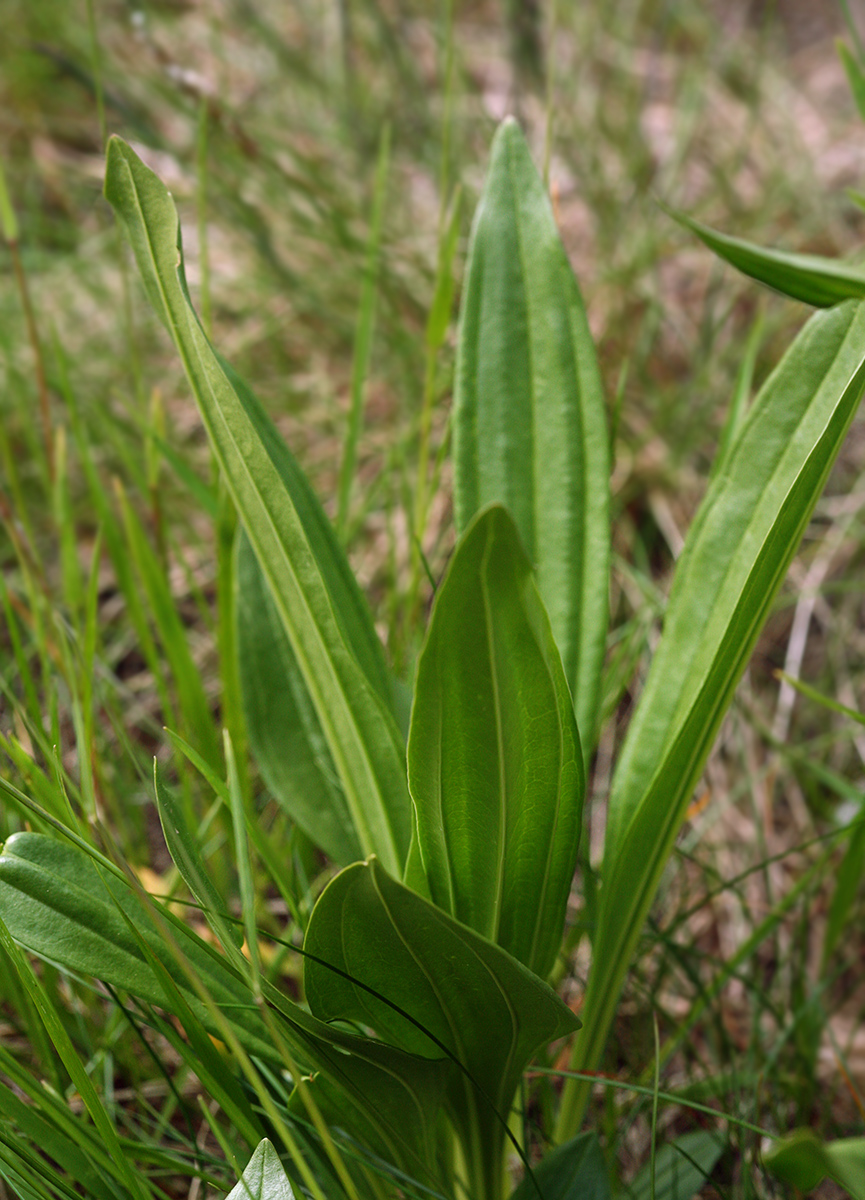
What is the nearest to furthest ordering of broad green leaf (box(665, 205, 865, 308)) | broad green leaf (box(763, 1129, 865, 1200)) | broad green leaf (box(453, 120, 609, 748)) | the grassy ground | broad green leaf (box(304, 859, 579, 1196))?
broad green leaf (box(763, 1129, 865, 1200)) → broad green leaf (box(304, 859, 579, 1196)) → broad green leaf (box(665, 205, 865, 308)) → broad green leaf (box(453, 120, 609, 748)) → the grassy ground

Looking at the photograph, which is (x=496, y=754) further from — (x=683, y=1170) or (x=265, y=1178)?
(x=683, y=1170)

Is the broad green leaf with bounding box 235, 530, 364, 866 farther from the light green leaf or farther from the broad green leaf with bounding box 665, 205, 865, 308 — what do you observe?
the broad green leaf with bounding box 665, 205, 865, 308

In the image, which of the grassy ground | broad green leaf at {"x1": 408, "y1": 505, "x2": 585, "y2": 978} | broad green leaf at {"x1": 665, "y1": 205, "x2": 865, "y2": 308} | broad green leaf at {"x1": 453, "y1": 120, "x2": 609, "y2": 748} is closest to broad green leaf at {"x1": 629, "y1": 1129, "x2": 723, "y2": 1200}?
the grassy ground

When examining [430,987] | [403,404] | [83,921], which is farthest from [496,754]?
[403,404]

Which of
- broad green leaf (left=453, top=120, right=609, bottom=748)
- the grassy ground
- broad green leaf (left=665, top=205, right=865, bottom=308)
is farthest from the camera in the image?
the grassy ground

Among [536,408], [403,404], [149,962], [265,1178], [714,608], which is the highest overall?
[403,404]

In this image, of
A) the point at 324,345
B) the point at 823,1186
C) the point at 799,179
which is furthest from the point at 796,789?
the point at 799,179

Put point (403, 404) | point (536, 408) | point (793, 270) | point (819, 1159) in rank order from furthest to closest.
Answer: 1. point (403, 404)
2. point (536, 408)
3. point (793, 270)
4. point (819, 1159)
